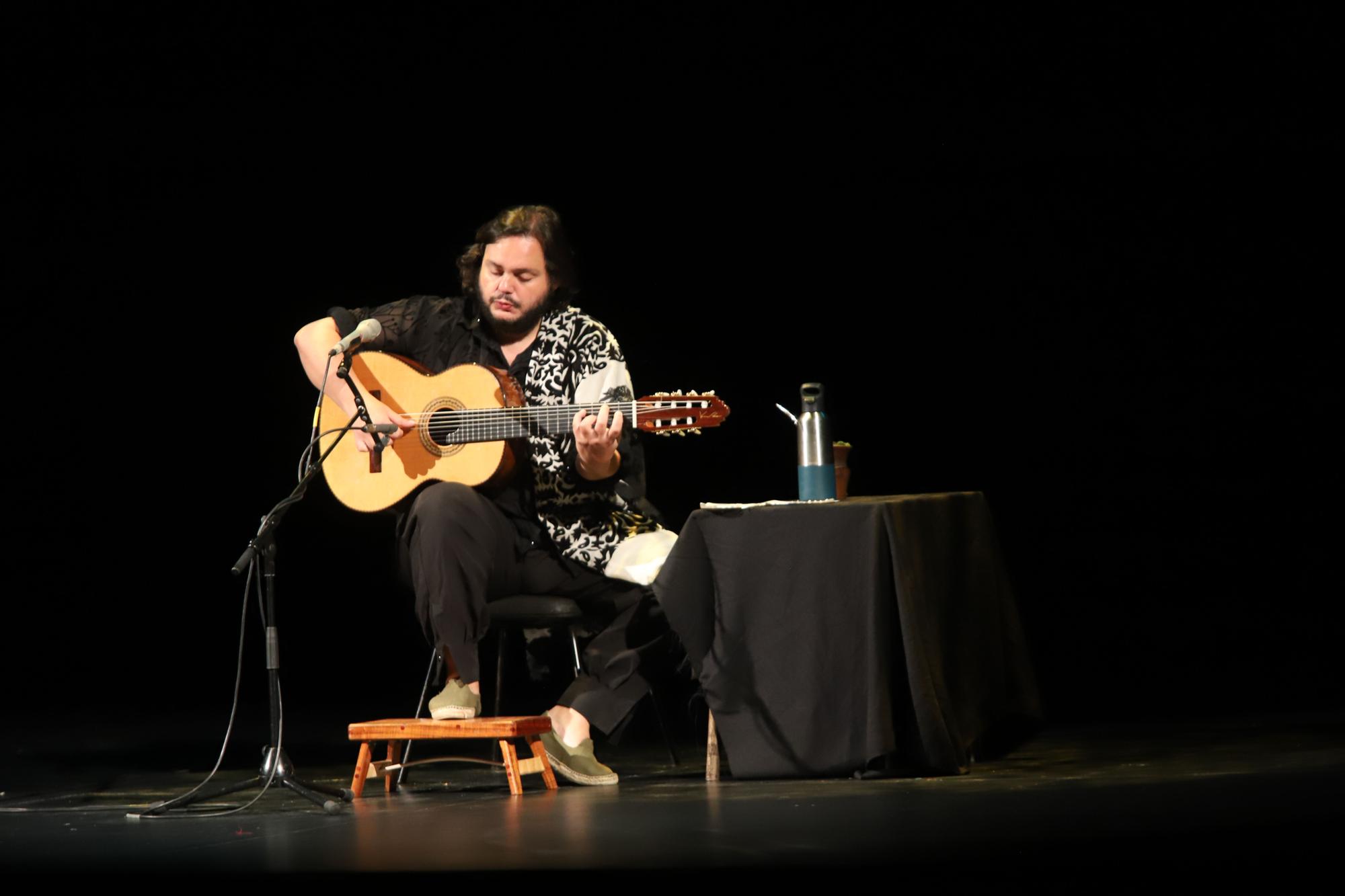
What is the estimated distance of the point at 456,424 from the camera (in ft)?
12.9

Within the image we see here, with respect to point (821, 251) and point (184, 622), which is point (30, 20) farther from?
point (821, 251)

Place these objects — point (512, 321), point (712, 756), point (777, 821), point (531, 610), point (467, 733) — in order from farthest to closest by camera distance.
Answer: point (512, 321), point (531, 610), point (712, 756), point (467, 733), point (777, 821)

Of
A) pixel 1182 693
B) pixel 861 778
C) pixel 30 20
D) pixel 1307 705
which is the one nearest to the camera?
pixel 861 778

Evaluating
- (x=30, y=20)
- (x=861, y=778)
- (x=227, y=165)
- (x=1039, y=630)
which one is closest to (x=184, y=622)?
(x=227, y=165)

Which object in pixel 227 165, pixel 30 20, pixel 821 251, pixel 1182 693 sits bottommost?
pixel 1182 693

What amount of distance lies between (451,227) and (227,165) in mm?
802

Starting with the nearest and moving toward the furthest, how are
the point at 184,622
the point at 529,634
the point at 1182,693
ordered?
the point at 529,634, the point at 1182,693, the point at 184,622

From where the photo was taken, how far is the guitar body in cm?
389

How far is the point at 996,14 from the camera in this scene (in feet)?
17.1

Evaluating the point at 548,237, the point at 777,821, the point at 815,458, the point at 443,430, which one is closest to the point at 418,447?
the point at 443,430

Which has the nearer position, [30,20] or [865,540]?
[865,540]

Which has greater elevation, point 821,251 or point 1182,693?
point 821,251

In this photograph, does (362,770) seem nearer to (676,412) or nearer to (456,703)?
(456,703)

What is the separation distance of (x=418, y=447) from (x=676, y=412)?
0.64 m
